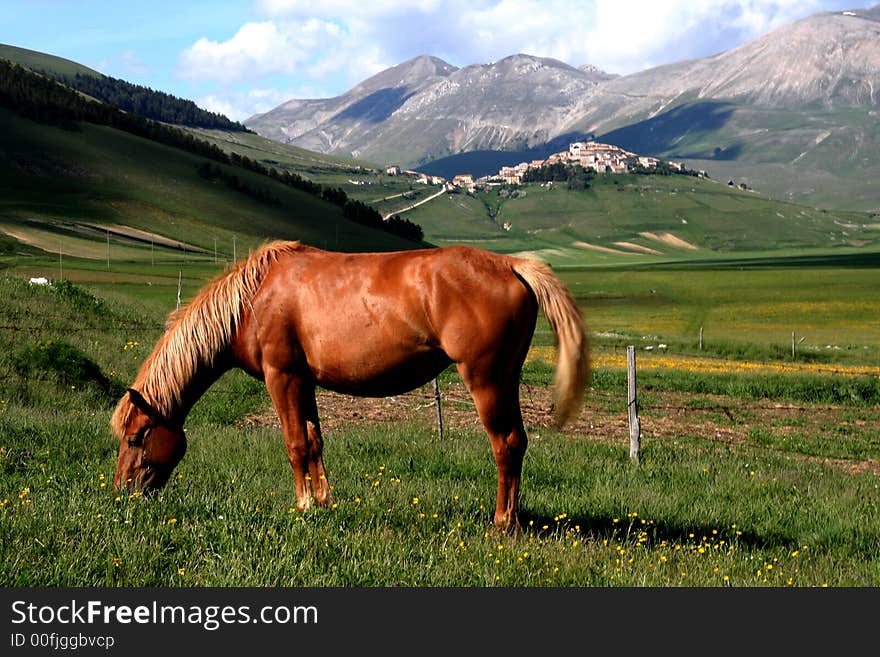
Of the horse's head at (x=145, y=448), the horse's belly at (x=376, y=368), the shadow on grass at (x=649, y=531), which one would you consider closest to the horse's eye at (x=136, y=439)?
the horse's head at (x=145, y=448)

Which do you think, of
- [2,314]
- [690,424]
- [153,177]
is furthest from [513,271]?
[153,177]

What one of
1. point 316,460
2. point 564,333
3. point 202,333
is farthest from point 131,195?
point 564,333

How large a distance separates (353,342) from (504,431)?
67.7 inches

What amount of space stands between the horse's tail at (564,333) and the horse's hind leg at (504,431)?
581 mm

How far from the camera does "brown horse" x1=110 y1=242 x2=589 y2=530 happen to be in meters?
7.99

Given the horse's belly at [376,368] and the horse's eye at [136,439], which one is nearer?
the horse's belly at [376,368]

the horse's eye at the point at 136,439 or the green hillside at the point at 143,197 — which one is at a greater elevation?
the green hillside at the point at 143,197

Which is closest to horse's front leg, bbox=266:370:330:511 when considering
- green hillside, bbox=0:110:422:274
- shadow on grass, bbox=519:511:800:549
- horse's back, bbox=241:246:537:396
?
horse's back, bbox=241:246:537:396

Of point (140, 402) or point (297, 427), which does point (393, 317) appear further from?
point (140, 402)

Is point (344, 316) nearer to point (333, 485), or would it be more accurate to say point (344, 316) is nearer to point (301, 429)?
point (301, 429)

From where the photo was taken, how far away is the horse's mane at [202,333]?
8.69 metres

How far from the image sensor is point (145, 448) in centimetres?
841

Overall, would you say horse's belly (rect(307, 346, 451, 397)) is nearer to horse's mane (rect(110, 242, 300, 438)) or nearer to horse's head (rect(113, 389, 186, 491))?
horse's mane (rect(110, 242, 300, 438))

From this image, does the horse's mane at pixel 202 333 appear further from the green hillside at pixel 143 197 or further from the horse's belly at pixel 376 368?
the green hillside at pixel 143 197
